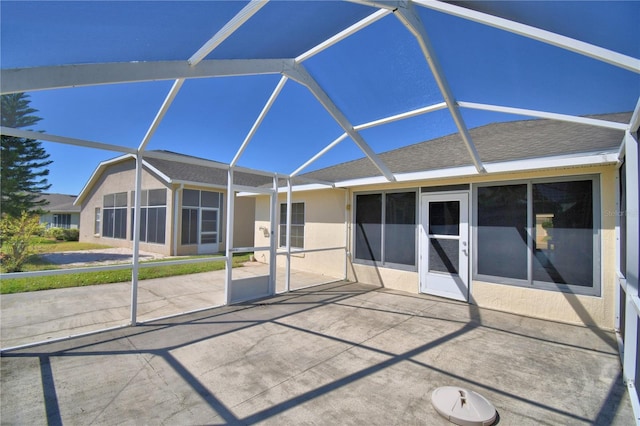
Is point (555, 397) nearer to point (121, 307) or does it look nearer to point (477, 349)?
point (477, 349)

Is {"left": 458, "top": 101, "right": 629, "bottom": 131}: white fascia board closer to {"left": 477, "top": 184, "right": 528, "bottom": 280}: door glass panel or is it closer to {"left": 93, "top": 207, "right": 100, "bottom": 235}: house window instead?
{"left": 477, "top": 184, "right": 528, "bottom": 280}: door glass panel

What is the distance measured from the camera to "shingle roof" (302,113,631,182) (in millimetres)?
4152

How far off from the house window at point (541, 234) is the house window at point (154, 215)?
40.6ft

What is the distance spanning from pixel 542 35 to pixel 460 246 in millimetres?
4172

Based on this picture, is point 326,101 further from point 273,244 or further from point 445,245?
point 445,245

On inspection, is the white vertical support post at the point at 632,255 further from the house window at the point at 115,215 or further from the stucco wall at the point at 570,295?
A: the house window at the point at 115,215

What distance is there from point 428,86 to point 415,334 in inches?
130

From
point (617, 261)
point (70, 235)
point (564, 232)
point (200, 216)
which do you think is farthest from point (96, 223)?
point (617, 261)

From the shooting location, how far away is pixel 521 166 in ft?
15.5

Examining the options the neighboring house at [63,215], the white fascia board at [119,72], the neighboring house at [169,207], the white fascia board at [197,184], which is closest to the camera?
the white fascia board at [119,72]

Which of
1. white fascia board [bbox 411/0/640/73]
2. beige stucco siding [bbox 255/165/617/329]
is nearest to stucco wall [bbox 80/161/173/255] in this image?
beige stucco siding [bbox 255/165/617/329]

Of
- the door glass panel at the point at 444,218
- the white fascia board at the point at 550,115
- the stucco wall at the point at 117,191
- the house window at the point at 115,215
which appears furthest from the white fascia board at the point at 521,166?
the house window at the point at 115,215

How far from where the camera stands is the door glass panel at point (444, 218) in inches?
232

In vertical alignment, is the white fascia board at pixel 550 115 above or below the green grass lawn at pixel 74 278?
above
